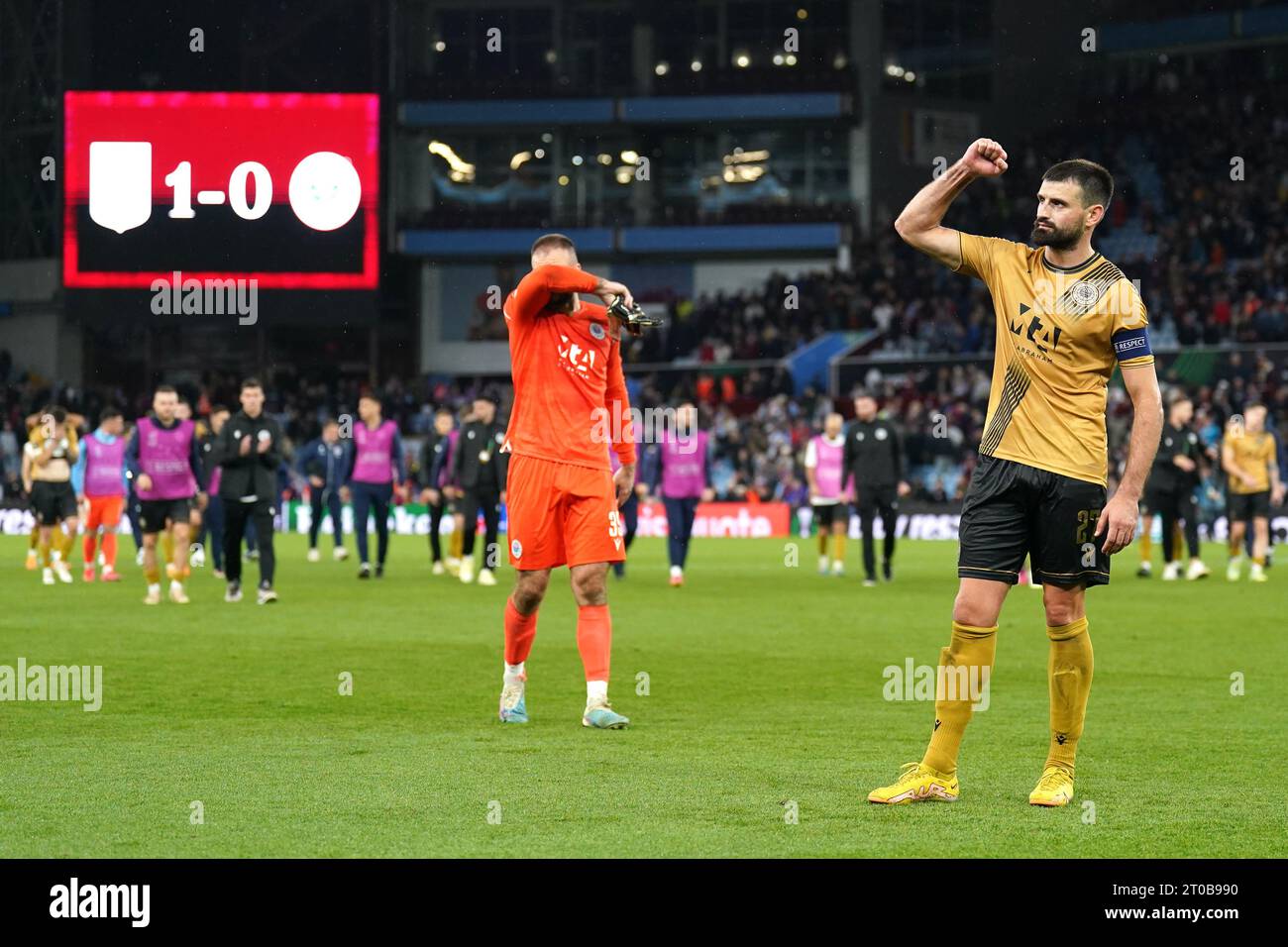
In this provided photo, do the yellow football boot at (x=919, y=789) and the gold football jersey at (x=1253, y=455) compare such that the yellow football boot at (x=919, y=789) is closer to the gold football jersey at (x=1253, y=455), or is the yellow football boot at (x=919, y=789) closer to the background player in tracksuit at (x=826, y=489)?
the gold football jersey at (x=1253, y=455)

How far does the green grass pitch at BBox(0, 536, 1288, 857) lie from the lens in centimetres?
620

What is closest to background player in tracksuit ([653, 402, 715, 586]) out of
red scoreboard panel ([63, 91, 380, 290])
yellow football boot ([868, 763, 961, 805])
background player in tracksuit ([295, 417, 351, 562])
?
background player in tracksuit ([295, 417, 351, 562])

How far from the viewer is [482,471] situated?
21125 mm

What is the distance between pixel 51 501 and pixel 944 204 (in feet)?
56.9

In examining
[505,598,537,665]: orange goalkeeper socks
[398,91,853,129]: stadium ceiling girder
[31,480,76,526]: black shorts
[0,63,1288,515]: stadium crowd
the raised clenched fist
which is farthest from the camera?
[398,91,853,129]: stadium ceiling girder

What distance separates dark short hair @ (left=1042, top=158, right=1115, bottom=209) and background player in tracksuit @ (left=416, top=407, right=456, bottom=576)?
15811 millimetres

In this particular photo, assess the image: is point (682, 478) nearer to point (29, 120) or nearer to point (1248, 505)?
point (1248, 505)

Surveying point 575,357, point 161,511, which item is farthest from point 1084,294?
point 161,511

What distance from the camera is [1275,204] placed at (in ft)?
149

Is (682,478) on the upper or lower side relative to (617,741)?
upper

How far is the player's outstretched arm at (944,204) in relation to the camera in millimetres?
6684

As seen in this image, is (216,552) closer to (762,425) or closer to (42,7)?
(762,425)

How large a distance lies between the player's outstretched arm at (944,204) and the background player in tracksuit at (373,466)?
51.2 feet

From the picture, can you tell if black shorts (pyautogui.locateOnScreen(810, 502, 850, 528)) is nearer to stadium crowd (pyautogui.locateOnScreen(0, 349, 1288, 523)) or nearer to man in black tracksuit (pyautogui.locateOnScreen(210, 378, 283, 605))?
stadium crowd (pyautogui.locateOnScreen(0, 349, 1288, 523))
